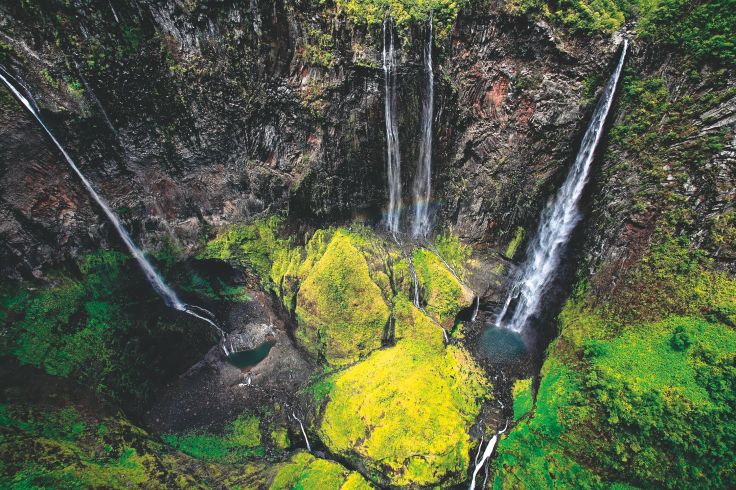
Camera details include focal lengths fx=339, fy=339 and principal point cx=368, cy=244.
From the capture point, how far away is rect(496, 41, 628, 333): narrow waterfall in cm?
977

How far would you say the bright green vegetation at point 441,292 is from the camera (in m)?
11.9

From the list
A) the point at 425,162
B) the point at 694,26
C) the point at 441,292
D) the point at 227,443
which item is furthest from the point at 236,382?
the point at 694,26

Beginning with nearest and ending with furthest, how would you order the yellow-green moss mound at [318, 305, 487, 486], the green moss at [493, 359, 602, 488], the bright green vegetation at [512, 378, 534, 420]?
the green moss at [493, 359, 602, 488]
the yellow-green moss mound at [318, 305, 487, 486]
the bright green vegetation at [512, 378, 534, 420]

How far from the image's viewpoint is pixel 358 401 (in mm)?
9750

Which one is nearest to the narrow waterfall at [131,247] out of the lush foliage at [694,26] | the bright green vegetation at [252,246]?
the bright green vegetation at [252,246]

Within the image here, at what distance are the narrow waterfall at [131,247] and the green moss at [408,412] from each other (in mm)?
5977

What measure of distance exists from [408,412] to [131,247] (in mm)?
10087

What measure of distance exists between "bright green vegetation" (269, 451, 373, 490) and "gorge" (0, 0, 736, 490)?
8cm

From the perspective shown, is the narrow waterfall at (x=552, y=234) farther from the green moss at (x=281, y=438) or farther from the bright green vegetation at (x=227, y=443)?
the bright green vegetation at (x=227, y=443)

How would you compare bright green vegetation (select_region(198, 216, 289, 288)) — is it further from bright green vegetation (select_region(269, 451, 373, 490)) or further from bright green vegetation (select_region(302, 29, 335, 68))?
bright green vegetation (select_region(269, 451, 373, 490))

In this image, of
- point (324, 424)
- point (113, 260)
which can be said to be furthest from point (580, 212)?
point (113, 260)

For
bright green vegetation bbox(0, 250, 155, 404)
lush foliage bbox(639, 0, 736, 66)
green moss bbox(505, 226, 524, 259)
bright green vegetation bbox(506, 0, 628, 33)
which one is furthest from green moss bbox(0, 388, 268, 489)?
lush foliage bbox(639, 0, 736, 66)

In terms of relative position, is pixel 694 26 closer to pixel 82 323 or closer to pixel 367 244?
pixel 367 244

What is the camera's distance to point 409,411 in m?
9.11
